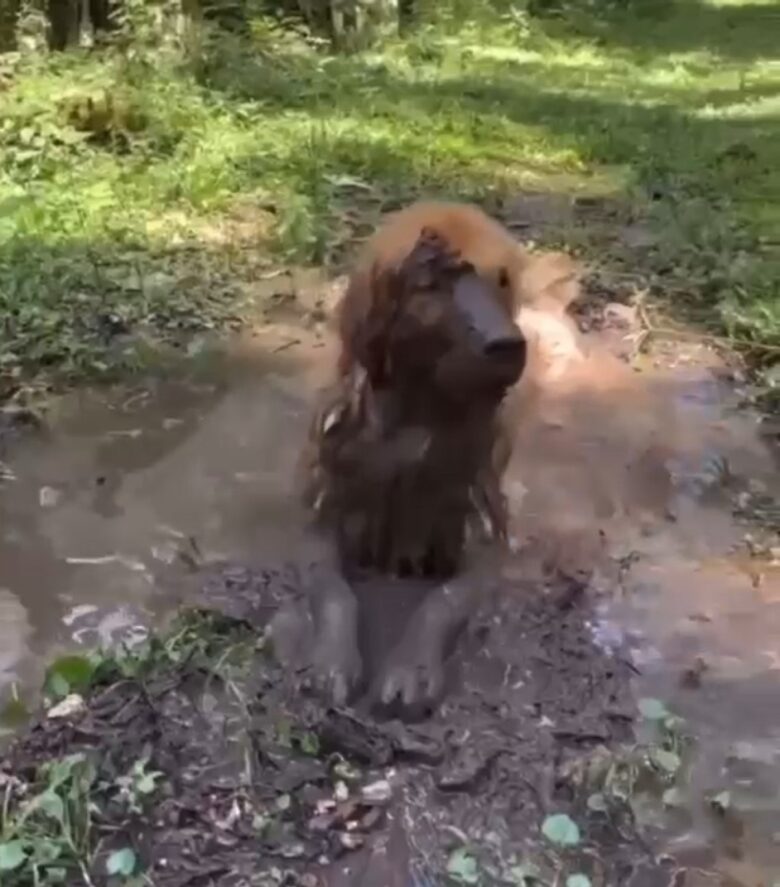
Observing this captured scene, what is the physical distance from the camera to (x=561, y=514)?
4.95 meters

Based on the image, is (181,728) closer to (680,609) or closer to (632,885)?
(632,885)

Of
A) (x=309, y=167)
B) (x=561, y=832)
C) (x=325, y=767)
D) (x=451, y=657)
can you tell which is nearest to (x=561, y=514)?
(x=451, y=657)

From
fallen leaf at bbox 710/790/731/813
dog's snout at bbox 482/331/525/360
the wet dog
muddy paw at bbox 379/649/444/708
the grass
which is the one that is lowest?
the grass

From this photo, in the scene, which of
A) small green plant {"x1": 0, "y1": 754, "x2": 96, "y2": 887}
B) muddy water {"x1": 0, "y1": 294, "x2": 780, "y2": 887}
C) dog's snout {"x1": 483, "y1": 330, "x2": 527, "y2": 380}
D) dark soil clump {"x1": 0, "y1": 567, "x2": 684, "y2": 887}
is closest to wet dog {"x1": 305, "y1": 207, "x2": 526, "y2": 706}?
dog's snout {"x1": 483, "y1": 330, "x2": 527, "y2": 380}

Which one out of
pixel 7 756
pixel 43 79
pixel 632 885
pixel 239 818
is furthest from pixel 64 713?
pixel 43 79

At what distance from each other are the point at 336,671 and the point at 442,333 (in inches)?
33.4

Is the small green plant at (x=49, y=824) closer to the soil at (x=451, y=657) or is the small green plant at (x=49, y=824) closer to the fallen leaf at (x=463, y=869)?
the soil at (x=451, y=657)

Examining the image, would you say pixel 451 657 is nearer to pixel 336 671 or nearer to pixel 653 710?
pixel 336 671

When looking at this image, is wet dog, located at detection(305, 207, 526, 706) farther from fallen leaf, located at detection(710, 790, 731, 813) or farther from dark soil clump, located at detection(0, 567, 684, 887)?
fallen leaf, located at detection(710, 790, 731, 813)

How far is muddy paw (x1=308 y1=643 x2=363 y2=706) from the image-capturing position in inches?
146

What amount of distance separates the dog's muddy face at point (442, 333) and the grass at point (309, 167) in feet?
8.42

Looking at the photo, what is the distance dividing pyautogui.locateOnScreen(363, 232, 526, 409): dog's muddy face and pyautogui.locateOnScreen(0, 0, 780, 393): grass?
2.57 meters

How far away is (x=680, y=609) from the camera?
174 inches

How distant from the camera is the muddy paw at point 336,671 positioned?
3711mm
